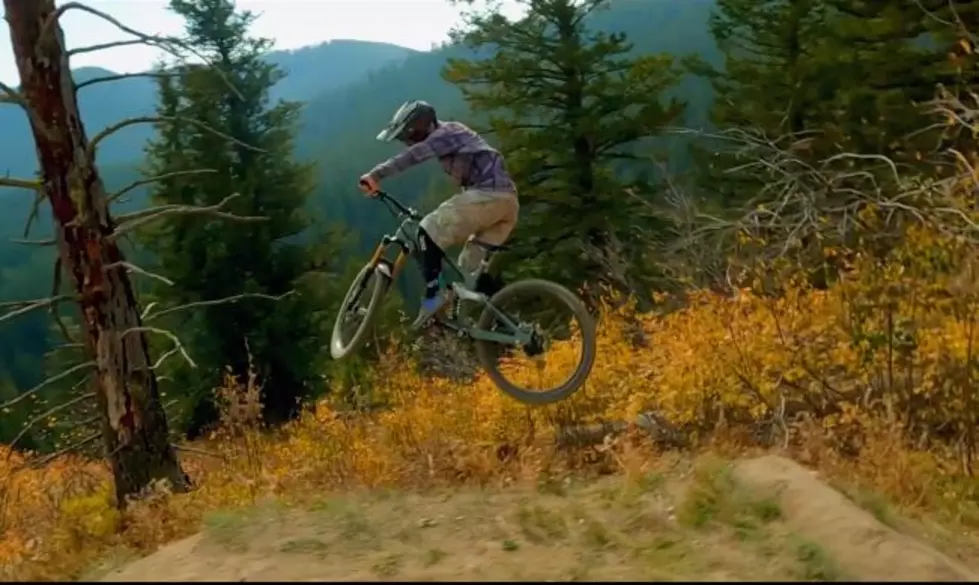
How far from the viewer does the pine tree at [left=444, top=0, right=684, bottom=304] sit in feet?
59.9

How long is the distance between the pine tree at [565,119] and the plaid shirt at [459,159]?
11349mm

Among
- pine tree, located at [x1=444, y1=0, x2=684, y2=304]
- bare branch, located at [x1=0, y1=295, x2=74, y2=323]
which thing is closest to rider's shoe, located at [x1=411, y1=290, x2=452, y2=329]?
bare branch, located at [x1=0, y1=295, x2=74, y2=323]

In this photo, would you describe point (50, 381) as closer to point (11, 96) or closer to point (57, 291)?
point (57, 291)

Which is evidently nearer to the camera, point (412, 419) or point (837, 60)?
point (412, 419)

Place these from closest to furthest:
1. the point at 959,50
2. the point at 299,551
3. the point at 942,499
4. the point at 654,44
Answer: the point at 299,551 → the point at 942,499 → the point at 959,50 → the point at 654,44

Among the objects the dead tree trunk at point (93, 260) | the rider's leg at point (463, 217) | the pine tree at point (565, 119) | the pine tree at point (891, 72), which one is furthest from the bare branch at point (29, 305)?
the pine tree at point (891, 72)

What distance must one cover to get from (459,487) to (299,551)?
2083 mm

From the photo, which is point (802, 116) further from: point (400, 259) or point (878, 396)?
point (400, 259)

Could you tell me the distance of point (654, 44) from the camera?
6919 inches

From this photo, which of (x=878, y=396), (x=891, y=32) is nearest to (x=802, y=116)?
(x=891, y=32)

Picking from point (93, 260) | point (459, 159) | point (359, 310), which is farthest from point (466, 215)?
point (93, 260)

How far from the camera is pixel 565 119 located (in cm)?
1869

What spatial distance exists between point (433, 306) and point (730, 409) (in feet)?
9.72

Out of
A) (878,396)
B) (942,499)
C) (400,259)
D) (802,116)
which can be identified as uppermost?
(802,116)
